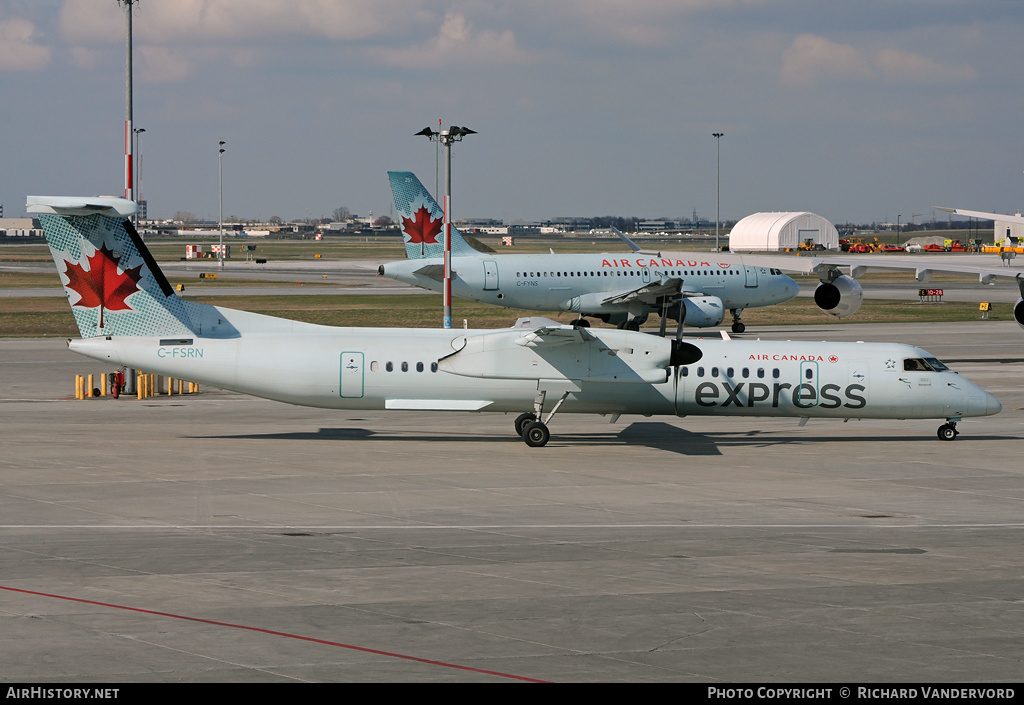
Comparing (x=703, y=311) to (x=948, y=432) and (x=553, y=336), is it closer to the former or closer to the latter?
(x=948, y=432)

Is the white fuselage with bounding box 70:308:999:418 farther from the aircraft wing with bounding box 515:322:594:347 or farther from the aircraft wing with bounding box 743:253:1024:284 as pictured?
the aircraft wing with bounding box 743:253:1024:284

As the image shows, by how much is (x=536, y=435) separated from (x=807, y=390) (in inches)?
283

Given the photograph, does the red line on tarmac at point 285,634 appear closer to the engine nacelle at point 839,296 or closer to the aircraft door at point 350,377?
the aircraft door at point 350,377

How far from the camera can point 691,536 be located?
18.6 m

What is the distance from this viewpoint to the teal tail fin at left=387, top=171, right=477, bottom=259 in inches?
1993

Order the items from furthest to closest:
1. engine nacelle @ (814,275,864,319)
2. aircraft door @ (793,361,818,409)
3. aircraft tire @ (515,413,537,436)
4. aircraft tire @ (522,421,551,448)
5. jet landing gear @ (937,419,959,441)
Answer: engine nacelle @ (814,275,864,319) < jet landing gear @ (937,419,959,441) < aircraft door @ (793,361,818,409) < aircraft tire @ (515,413,537,436) < aircraft tire @ (522,421,551,448)

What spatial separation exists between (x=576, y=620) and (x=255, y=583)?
4634mm

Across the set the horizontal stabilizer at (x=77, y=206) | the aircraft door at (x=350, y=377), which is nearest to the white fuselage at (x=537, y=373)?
the aircraft door at (x=350, y=377)

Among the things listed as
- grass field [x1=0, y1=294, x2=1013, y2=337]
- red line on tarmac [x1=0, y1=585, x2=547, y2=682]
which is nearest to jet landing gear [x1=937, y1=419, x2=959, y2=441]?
red line on tarmac [x1=0, y1=585, x2=547, y2=682]

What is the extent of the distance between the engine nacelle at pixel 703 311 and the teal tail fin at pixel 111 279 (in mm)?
27993

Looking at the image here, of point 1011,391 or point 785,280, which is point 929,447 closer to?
point 1011,391

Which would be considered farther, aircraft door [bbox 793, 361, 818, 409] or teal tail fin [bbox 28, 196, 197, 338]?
aircraft door [bbox 793, 361, 818, 409]

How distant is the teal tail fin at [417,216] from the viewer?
50.6 metres
